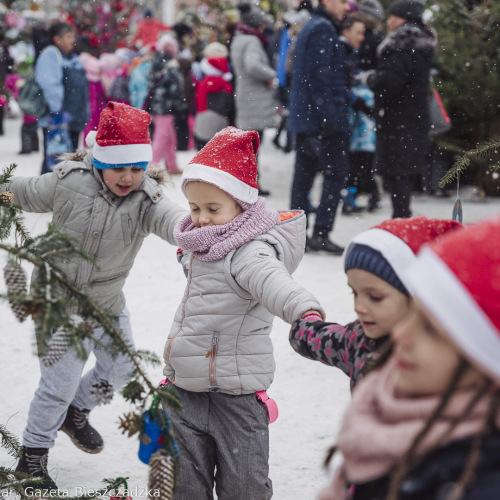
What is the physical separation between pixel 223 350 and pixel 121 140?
1.10m

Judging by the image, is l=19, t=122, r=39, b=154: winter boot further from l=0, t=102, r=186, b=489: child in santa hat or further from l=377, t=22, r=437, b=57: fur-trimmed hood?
l=0, t=102, r=186, b=489: child in santa hat

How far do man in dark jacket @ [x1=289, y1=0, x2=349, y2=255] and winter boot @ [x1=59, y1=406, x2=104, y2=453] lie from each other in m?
3.66

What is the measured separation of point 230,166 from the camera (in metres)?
2.77

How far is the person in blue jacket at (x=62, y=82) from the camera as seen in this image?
8594mm

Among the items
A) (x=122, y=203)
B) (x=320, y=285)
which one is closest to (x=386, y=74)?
(x=320, y=285)

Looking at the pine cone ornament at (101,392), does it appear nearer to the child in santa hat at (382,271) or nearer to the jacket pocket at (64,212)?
the child in santa hat at (382,271)

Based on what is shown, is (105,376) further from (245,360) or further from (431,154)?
(431,154)

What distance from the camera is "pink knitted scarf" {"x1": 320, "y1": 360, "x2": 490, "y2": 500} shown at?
3.90 feet

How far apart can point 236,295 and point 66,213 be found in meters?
0.96

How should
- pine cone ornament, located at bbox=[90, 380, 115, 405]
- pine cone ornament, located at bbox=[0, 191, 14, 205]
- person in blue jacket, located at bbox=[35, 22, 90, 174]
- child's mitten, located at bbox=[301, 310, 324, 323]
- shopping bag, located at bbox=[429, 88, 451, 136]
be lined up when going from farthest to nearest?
1. person in blue jacket, located at bbox=[35, 22, 90, 174]
2. shopping bag, located at bbox=[429, 88, 451, 136]
3. pine cone ornament, located at bbox=[0, 191, 14, 205]
4. child's mitten, located at bbox=[301, 310, 324, 323]
5. pine cone ornament, located at bbox=[90, 380, 115, 405]

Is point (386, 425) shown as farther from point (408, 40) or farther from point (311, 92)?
point (408, 40)

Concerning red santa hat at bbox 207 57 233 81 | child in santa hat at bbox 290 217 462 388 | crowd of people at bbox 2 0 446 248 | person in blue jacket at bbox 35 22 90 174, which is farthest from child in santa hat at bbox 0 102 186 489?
red santa hat at bbox 207 57 233 81

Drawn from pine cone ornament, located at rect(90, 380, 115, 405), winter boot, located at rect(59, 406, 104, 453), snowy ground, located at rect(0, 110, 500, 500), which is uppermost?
pine cone ornament, located at rect(90, 380, 115, 405)

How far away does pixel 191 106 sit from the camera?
1266 centimetres
